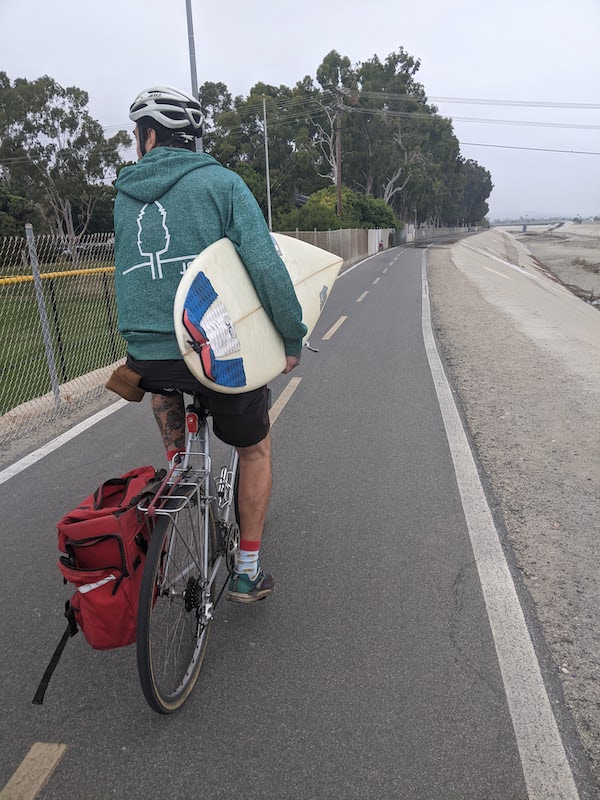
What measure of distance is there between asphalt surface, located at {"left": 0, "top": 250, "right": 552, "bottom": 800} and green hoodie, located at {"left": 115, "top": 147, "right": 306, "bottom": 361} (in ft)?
4.29

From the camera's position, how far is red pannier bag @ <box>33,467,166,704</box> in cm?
180

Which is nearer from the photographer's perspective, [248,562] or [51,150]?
[248,562]

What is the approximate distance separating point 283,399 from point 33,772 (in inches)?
174

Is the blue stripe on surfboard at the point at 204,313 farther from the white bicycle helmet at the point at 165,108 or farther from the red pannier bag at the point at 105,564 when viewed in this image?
the white bicycle helmet at the point at 165,108

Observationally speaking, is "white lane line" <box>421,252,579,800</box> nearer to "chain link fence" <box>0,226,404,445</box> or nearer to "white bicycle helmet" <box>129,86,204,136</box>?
"white bicycle helmet" <box>129,86,204,136</box>

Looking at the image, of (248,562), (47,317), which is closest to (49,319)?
(47,317)

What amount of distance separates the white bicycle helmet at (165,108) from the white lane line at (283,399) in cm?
336

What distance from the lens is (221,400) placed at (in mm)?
2203

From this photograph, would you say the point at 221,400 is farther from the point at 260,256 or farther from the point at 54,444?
the point at 54,444

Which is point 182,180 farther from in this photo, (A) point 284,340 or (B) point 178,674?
(B) point 178,674

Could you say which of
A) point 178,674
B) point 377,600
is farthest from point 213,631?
point 377,600

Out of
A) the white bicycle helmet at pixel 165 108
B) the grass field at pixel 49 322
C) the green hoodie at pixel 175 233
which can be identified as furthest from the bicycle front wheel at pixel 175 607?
the grass field at pixel 49 322

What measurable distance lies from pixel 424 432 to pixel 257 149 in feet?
165

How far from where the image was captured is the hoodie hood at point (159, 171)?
2049 mm
